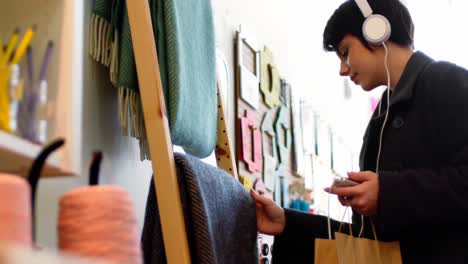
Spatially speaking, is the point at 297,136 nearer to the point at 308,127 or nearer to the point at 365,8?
the point at 308,127

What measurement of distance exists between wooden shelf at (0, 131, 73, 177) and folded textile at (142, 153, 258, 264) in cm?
32

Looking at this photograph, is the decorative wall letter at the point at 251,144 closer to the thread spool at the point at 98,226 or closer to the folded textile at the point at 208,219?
the folded textile at the point at 208,219

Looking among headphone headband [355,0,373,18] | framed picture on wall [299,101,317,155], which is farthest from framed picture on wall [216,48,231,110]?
framed picture on wall [299,101,317,155]

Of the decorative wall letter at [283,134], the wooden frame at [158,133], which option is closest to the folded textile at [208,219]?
the wooden frame at [158,133]

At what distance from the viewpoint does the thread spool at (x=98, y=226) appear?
0.41 m

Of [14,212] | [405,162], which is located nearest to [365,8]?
[405,162]

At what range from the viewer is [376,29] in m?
1.13

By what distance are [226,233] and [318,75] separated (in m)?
1.87

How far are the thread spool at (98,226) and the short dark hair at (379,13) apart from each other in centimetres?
85

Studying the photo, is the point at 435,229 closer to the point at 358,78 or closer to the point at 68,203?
the point at 358,78

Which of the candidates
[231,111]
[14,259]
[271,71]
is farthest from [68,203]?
[271,71]

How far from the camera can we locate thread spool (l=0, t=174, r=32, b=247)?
0.36m

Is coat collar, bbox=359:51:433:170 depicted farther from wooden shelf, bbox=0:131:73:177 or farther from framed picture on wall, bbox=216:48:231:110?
wooden shelf, bbox=0:131:73:177

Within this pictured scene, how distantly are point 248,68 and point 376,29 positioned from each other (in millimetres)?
590
